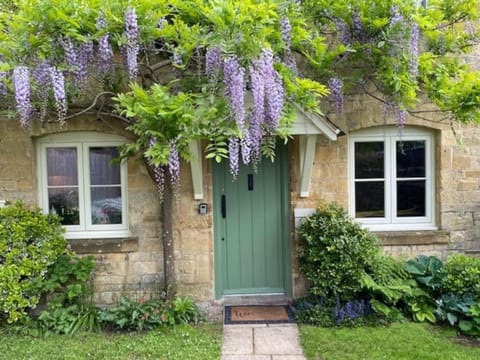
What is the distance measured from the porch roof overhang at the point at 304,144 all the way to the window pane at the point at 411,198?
127 centimetres

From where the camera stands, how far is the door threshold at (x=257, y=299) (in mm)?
5168

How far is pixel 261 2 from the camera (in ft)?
11.1

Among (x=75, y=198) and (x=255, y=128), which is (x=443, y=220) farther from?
(x=75, y=198)

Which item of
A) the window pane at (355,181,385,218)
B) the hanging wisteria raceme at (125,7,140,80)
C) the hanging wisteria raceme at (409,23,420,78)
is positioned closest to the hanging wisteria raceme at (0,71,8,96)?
the hanging wisteria raceme at (125,7,140,80)

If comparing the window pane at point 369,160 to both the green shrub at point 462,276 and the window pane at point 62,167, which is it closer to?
the green shrub at point 462,276

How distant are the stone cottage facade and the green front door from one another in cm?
1

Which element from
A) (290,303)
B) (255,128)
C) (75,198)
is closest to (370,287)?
(290,303)

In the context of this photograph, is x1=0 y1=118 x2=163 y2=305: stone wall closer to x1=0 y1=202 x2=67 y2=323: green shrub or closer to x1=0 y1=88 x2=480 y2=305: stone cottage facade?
x1=0 y1=88 x2=480 y2=305: stone cottage facade

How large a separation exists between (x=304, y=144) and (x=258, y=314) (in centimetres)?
207

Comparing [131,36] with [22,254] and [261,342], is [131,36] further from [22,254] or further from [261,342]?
[261,342]

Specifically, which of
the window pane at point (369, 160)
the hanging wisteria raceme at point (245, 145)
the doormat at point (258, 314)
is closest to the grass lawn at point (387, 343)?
the doormat at point (258, 314)

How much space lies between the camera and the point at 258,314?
4.85 metres

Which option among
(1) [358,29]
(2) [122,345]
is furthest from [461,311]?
(2) [122,345]

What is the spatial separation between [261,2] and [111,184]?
9.65 feet
